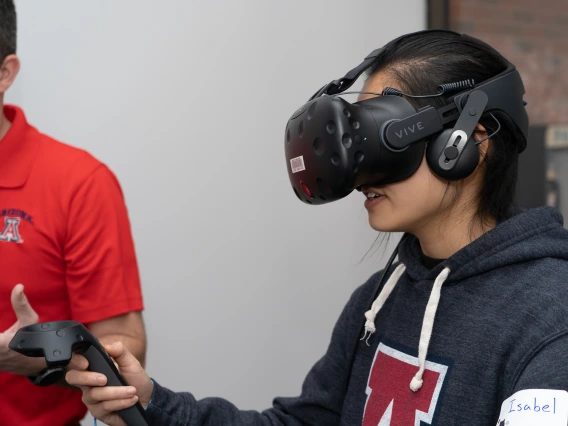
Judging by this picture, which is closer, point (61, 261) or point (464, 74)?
point (464, 74)

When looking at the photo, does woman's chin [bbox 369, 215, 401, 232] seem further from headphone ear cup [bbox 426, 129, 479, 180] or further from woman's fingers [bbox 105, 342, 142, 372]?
woman's fingers [bbox 105, 342, 142, 372]

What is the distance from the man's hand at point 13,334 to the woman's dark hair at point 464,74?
0.70 m

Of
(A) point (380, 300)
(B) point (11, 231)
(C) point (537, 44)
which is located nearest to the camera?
(A) point (380, 300)

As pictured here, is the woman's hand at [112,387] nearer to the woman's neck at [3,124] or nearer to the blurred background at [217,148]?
the woman's neck at [3,124]

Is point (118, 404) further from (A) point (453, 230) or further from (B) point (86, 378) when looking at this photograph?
(A) point (453, 230)

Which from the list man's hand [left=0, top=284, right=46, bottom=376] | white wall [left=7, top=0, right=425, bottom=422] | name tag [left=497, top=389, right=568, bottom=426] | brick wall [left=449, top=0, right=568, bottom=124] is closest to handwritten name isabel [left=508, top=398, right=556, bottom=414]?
name tag [left=497, top=389, right=568, bottom=426]

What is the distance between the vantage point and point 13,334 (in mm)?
1223

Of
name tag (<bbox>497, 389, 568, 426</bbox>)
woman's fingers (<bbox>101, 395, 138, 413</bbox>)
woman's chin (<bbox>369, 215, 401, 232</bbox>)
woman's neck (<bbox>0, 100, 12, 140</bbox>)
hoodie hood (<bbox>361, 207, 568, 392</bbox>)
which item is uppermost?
woman's neck (<bbox>0, 100, 12, 140</bbox>)

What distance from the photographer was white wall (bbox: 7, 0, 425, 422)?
2.00 m

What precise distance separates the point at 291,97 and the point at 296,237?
468 mm

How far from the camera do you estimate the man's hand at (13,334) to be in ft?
3.86

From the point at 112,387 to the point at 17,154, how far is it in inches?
26.7

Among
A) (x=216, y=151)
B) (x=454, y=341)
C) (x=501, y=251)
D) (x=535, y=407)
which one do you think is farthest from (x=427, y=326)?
(x=216, y=151)

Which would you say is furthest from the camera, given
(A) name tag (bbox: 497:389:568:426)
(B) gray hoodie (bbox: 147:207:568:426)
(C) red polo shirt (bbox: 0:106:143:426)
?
(C) red polo shirt (bbox: 0:106:143:426)
